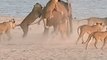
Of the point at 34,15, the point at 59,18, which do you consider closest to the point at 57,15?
the point at 59,18

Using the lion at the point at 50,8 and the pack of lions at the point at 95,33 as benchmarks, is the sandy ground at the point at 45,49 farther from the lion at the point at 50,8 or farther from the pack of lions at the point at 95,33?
the lion at the point at 50,8

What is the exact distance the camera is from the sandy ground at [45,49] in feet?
39.0

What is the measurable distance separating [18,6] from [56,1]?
14.9 metres

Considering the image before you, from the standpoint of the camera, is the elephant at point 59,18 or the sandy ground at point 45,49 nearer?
the sandy ground at point 45,49

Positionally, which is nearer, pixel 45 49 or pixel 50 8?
pixel 45 49

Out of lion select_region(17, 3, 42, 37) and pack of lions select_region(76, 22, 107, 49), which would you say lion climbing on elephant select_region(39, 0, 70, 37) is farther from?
pack of lions select_region(76, 22, 107, 49)

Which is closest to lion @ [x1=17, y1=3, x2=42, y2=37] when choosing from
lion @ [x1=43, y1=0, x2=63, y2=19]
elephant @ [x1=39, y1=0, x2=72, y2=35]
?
elephant @ [x1=39, y1=0, x2=72, y2=35]

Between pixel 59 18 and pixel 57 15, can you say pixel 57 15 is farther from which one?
pixel 59 18

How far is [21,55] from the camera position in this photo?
1214 cm

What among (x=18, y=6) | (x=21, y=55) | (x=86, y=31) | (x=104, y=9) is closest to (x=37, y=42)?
(x=86, y=31)

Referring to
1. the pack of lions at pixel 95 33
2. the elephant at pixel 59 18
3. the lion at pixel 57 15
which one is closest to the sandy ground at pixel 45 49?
the pack of lions at pixel 95 33

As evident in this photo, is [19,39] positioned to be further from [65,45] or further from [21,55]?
[21,55]

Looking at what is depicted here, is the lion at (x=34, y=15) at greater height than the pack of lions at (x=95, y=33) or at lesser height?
greater

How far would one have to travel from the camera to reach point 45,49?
1312cm
